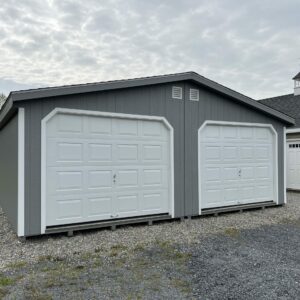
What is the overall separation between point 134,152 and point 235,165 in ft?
9.81

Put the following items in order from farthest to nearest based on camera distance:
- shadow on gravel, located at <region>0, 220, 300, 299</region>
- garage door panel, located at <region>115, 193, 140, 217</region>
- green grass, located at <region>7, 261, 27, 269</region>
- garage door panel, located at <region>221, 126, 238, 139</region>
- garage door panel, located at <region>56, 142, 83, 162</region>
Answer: garage door panel, located at <region>221, 126, 238, 139</region> → garage door panel, located at <region>115, 193, 140, 217</region> → garage door panel, located at <region>56, 142, 83, 162</region> → green grass, located at <region>7, 261, 27, 269</region> → shadow on gravel, located at <region>0, 220, 300, 299</region>

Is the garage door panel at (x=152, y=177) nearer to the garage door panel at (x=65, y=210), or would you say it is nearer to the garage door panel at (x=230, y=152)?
the garage door panel at (x=65, y=210)

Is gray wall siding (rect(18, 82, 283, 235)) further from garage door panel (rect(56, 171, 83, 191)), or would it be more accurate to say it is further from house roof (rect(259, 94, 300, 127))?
house roof (rect(259, 94, 300, 127))

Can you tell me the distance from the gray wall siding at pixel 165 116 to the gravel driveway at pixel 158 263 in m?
0.75

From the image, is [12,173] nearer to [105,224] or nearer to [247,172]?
[105,224]

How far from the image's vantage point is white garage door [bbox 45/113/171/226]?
544 cm

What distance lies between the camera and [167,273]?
371 centimetres

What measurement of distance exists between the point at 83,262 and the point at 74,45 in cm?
800

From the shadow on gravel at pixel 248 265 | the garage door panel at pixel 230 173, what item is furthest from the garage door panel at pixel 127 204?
the garage door panel at pixel 230 173

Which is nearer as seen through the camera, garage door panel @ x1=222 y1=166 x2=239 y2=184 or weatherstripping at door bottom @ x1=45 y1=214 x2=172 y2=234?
weatherstripping at door bottom @ x1=45 y1=214 x2=172 y2=234

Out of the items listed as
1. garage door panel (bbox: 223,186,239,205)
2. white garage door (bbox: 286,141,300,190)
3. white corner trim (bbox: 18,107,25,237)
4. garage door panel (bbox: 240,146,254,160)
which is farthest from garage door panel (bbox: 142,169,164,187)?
white garage door (bbox: 286,141,300,190)

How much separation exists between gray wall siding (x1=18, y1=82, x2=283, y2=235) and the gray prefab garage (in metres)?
0.02


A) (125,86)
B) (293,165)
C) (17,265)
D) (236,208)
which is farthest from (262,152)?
(17,265)

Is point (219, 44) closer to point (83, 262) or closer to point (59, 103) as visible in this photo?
point (59, 103)
